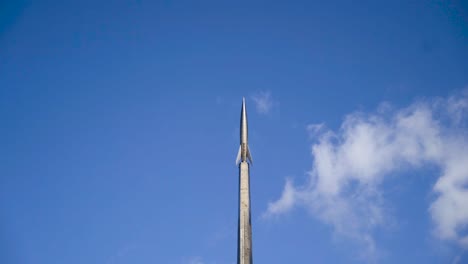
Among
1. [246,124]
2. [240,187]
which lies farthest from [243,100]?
[240,187]

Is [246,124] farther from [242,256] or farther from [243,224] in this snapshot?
[242,256]

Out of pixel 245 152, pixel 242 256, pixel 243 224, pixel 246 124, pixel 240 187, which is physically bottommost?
pixel 242 256

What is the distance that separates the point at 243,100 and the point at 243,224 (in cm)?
1145

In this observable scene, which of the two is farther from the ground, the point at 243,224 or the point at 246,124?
the point at 246,124

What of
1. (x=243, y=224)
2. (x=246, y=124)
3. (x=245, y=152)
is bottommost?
(x=243, y=224)

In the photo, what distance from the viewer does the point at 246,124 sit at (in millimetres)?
31484

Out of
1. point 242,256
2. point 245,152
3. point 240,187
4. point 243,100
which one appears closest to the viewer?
point 242,256

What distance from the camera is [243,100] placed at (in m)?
33.2

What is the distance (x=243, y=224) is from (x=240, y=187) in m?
2.95

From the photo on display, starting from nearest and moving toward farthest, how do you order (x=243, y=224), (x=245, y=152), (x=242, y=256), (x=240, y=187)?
1. (x=242, y=256)
2. (x=243, y=224)
3. (x=240, y=187)
4. (x=245, y=152)

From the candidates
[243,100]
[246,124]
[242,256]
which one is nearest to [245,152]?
[246,124]

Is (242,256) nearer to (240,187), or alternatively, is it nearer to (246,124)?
(240,187)

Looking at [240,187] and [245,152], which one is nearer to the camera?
[240,187]

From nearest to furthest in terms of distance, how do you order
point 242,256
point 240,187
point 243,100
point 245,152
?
point 242,256 < point 240,187 < point 245,152 < point 243,100
